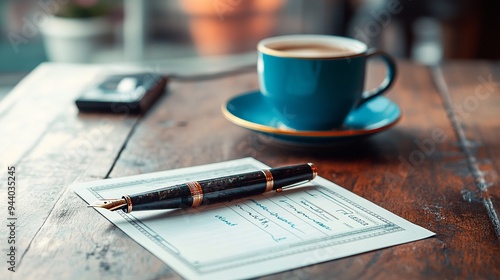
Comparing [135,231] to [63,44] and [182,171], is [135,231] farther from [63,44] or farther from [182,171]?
[63,44]

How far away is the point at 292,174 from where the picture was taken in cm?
65

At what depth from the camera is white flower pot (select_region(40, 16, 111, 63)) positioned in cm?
248

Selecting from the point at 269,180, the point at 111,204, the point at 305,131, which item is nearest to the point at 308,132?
the point at 305,131

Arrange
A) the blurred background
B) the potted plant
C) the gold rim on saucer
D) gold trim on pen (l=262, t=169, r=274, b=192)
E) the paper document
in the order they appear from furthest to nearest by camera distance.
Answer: the potted plant < the blurred background < the gold rim on saucer < gold trim on pen (l=262, t=169, r=274, b=192) < the paper document

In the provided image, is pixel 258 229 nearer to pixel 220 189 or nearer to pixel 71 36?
pixel 220 189

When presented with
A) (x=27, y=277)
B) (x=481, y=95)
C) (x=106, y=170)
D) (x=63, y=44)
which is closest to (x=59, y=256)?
(x=27, y=277)

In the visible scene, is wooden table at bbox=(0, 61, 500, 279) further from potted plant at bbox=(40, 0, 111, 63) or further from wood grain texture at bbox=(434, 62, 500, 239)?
potted plant at bbox=(40, 0, 111, 63)

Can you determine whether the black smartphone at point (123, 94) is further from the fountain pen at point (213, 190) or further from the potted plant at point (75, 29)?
the potted plant at point (75, 29)

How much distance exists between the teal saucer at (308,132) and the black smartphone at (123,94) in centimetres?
14

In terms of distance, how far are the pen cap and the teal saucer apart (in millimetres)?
92

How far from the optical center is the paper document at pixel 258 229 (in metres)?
0.50

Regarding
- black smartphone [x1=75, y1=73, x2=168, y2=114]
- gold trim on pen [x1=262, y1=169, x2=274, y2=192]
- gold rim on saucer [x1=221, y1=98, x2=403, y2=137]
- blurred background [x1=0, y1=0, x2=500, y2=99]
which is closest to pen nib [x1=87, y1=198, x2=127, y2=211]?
gold trim on pen [x1=262, y1=169, x2=274, y2=192]

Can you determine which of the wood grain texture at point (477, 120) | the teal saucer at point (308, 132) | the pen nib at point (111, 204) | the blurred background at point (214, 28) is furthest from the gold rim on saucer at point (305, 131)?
the blurred background at point (214, 28)

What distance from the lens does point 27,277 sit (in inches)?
18.7
